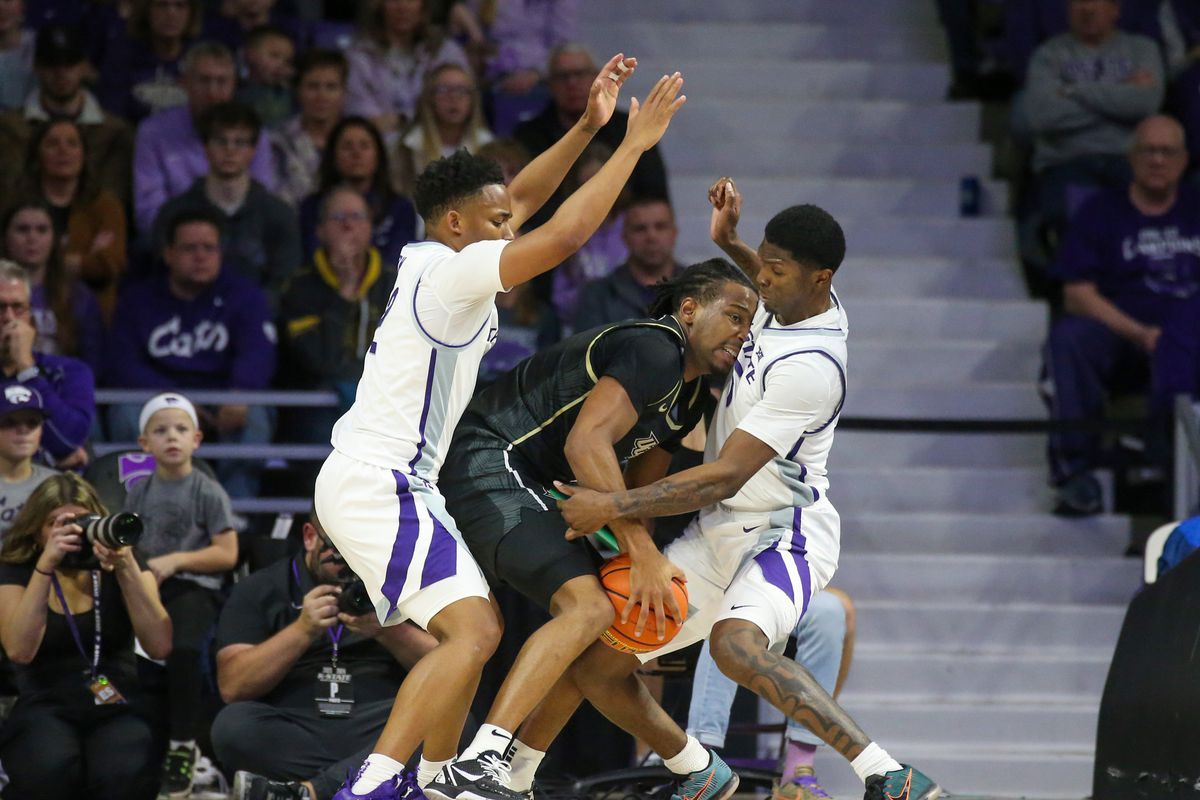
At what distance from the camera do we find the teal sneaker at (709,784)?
5371 mm

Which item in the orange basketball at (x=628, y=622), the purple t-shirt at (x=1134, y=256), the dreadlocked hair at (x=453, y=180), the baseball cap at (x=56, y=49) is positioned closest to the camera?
the orange basketball at (x=628, y=622)

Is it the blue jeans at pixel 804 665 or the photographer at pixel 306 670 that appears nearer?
the photographer at pixel 306 670

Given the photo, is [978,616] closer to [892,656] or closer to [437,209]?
[892,656]

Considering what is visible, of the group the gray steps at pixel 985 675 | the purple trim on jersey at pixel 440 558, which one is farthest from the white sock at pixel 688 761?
the gray steps at pixel 985 675

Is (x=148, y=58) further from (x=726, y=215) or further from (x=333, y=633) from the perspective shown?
(x=726, y=215)

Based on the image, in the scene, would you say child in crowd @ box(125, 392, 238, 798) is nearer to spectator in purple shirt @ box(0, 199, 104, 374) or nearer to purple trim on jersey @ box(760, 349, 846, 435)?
spectator in purple shirt @ box(0, 199, 104, 374)

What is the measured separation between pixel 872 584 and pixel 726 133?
3.08m

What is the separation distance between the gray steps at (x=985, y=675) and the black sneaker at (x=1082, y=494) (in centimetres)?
82

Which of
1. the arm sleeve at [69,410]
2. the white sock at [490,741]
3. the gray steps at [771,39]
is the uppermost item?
the gray steps at [771,39]

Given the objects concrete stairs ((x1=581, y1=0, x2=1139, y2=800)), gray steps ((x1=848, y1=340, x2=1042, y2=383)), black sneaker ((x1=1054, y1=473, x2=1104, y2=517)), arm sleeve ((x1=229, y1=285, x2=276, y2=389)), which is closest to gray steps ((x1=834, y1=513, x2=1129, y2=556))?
concrete stairs ((x1=581, y1=0, x2=1139, y2=800))

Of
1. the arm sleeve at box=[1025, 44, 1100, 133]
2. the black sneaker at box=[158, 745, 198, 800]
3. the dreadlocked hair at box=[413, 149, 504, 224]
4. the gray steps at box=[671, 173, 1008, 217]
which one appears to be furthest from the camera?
the gray steps at box=[671, 173, 1008, 217]

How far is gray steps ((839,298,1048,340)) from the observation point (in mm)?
9383

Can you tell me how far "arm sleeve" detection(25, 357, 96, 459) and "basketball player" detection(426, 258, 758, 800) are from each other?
8.07ft

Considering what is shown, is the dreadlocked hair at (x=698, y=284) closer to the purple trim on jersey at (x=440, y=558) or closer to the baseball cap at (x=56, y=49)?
the purple trim on jersey at (x=440, y=558)
